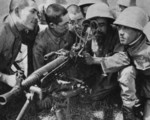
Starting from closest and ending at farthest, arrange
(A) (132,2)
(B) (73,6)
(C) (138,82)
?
1. (C) (138,82)
2. (B) (73,6)
3. (A) (132,2)

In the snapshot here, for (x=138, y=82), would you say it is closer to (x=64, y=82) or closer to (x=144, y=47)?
(x=144, y=47)

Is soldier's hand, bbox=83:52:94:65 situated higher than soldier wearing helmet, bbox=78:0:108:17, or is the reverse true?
soldier wearing helmet, bbox=78:0:108:17

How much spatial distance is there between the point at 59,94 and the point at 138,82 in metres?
1.55

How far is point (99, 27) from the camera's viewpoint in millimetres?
4605

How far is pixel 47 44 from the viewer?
15.1 ft

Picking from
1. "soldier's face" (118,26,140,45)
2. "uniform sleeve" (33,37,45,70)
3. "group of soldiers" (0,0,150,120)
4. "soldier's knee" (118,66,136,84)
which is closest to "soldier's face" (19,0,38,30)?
"group of soldiers" (0,0,150,120)

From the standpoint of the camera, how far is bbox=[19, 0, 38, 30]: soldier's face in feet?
13.8

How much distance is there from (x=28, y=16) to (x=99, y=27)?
3.99 ft

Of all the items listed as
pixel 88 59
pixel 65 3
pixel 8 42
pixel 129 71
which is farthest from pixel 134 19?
pixel 65 3

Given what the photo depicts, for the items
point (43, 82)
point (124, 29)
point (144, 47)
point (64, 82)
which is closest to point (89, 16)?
point (124, 29)

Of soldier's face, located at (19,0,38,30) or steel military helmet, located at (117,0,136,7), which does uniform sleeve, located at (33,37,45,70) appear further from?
steel military helmet, located at (117,0,136,7)

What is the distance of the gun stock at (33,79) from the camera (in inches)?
112

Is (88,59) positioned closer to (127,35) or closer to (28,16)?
(127,35)

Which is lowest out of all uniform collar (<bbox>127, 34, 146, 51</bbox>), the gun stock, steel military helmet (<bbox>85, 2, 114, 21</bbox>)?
uniform collar (<bbox>127, 34, 146, 51</bbox>)
